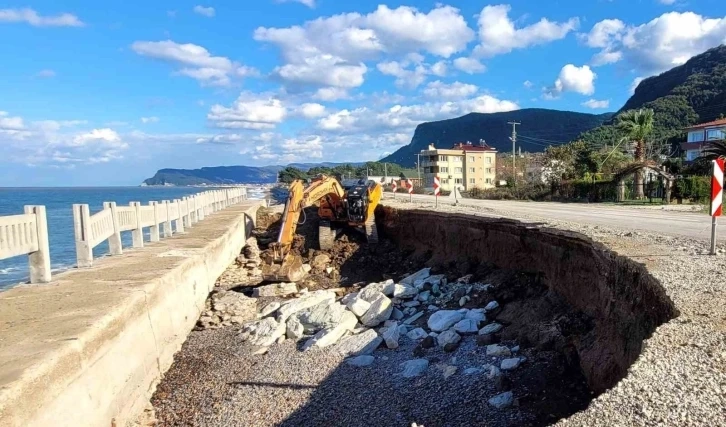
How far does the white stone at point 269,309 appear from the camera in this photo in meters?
11.0

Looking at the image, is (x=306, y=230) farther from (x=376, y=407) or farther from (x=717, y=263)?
(x=717, y=263)

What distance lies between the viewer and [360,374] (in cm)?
748

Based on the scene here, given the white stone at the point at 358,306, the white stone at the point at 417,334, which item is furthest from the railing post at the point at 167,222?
the white stone at the point at 417,334

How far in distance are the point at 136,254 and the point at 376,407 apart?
20.0ft

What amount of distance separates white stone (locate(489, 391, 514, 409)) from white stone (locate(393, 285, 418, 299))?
18.0 feet

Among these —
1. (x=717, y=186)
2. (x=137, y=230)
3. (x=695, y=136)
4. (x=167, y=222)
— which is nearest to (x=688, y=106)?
(x=695, y=136)

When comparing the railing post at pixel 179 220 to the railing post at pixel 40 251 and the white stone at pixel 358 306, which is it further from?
the railing post at pixel 40 251

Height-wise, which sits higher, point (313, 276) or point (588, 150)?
point (588, 150)

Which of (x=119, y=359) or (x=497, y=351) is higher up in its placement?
(x=119, y=359)

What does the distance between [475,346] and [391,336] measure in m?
1.60

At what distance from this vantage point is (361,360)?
26.1 ft

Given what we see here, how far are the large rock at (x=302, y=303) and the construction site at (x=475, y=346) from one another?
35 mm

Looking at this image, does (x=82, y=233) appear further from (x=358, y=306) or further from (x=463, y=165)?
(x=463, y=165)

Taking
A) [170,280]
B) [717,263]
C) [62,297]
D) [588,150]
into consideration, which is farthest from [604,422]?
[588,150]
